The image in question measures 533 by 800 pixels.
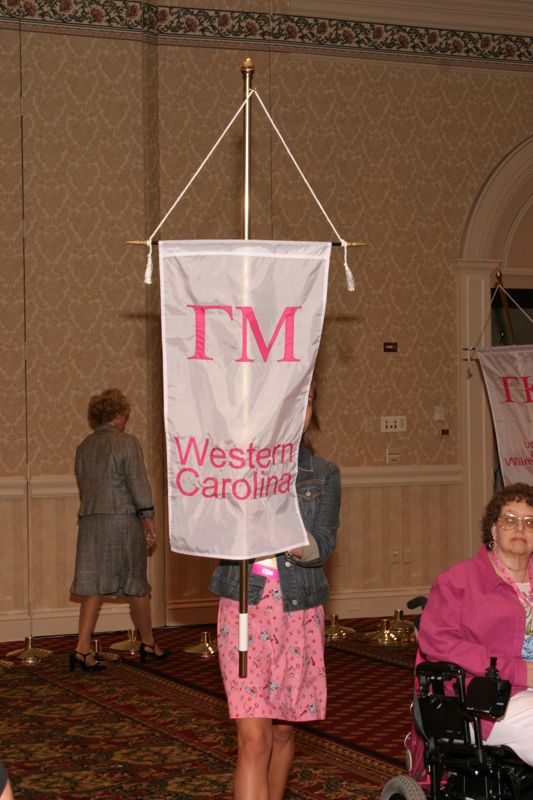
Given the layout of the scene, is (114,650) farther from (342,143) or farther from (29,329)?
(342,143)

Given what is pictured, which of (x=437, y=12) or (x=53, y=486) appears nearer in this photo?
(x=53, y=486)

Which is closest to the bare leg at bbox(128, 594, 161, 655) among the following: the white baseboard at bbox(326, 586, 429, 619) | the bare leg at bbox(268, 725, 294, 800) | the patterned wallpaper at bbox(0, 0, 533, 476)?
the patterned wallpaper at bbox(0, 0, 533, 476)

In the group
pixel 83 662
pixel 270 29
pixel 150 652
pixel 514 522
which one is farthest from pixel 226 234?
pixel 514 522

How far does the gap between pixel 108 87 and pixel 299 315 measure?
5.46 meters

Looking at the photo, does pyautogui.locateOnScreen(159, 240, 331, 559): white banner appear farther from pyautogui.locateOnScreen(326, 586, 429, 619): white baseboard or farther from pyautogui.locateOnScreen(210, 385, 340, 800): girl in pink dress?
pyautogui.locateOnScreen(326, 586, 429, 619): white baseboard

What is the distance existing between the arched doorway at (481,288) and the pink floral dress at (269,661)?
5.95 m

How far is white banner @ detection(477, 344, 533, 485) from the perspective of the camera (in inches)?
312

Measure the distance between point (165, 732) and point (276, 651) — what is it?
219 cm

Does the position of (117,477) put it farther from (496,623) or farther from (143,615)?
(496,623)

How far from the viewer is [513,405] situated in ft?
26.5

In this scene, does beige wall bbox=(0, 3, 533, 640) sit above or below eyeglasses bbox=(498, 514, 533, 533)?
above

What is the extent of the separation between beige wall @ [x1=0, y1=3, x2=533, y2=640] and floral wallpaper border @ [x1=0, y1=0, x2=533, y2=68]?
0.03 m

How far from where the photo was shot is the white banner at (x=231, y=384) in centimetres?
361

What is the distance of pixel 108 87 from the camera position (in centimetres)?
866
